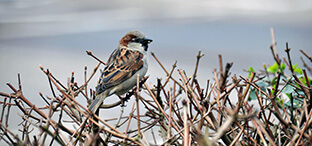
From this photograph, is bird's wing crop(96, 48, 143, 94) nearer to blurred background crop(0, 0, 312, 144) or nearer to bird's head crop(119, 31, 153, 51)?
bird's head crop(119, 31, 153, 51)

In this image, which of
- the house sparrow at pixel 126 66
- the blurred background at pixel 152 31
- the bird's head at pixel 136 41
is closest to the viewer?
the house sparrow at pixel 126 66

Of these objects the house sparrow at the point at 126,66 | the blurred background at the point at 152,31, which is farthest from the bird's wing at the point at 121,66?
the blurred background at the point at 152,31

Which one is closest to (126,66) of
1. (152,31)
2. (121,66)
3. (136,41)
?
(121,66)

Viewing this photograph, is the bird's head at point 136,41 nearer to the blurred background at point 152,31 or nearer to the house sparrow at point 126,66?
the house sparrow at point 126,66

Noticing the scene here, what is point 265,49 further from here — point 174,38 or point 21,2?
point 21,2

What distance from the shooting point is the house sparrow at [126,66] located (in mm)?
2441

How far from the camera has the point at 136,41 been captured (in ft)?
8.71

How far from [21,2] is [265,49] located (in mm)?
8116

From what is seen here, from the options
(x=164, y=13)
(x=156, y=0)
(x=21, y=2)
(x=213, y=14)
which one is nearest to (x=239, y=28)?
(x=213, y=14)

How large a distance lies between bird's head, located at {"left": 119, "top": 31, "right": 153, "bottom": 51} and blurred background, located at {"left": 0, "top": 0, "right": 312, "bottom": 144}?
142 inches

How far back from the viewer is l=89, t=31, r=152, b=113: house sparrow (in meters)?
2.44

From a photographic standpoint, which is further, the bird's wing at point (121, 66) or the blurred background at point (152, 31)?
the blurred background at point (152, 31)

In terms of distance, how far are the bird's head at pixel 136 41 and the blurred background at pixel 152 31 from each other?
360 centimetres

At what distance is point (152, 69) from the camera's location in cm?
709
